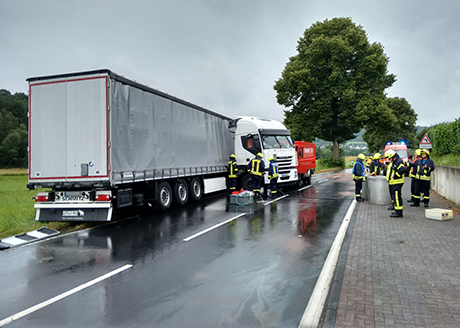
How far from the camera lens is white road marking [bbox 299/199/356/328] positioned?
378cm

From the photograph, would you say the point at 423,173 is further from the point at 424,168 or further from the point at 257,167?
the point at 257,167

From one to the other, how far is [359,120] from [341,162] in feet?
25.4

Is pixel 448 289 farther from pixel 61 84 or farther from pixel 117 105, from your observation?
pixel 61 84

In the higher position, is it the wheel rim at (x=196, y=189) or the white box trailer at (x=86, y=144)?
the white box trailer at (x=86, y=144)

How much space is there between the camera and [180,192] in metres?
12.7

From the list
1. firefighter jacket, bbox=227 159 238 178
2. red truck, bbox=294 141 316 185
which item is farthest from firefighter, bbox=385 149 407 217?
red truck, bbox=294 141 316 185

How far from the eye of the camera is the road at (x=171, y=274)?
404 centimetres

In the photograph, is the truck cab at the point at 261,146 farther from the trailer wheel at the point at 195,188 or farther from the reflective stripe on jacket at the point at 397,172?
the reflective stripe on jacket at the point at 397,172

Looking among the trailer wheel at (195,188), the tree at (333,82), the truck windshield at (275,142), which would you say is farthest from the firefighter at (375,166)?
the tree at (333,82)

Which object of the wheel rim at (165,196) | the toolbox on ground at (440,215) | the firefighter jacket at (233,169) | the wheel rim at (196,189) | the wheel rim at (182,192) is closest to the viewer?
the toolbox on ground at (440,215)

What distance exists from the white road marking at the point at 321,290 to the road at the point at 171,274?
10cm

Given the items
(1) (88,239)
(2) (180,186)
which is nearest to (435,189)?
(2) (180,186)

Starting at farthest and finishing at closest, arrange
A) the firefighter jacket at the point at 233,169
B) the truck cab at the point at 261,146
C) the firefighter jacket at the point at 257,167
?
the truck cab at the point at 261,146
the firefighter jacket at the point at 233,169
the firefighter jacket at the point at 257,167

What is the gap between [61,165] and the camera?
29.9 feet
